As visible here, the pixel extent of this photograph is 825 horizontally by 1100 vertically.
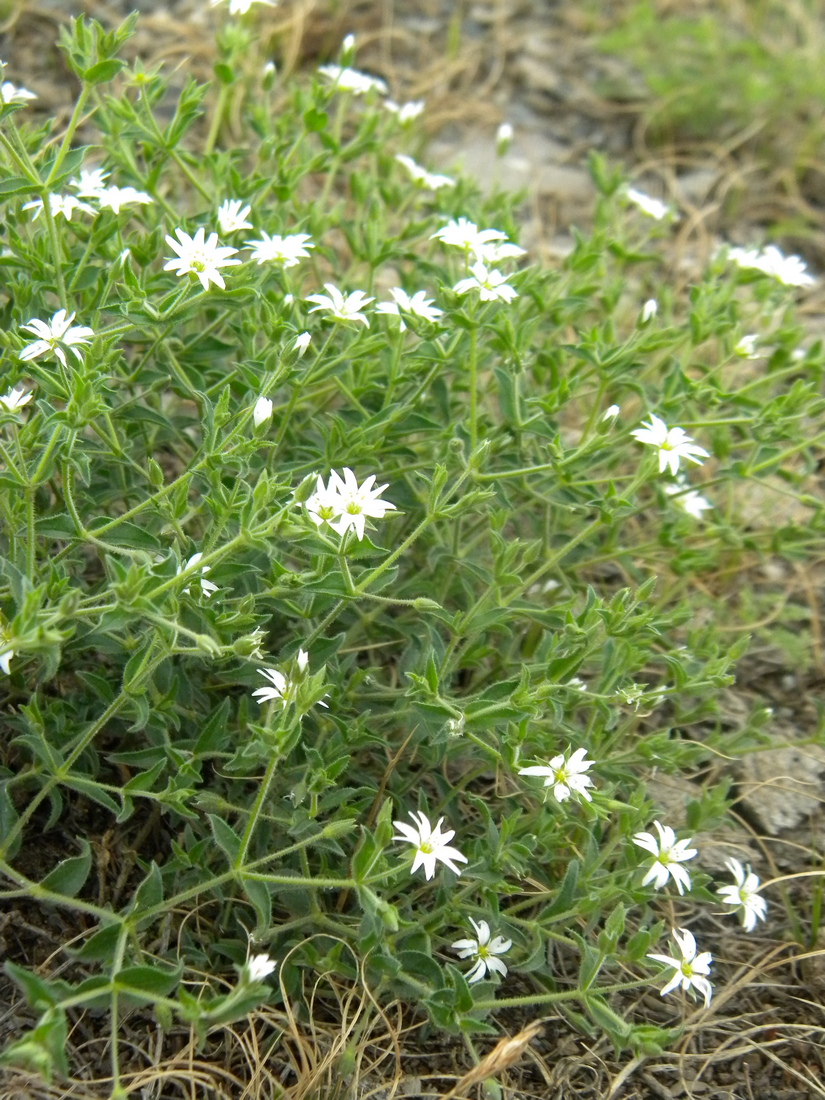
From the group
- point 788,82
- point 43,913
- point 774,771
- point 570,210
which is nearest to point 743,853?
point 774,771

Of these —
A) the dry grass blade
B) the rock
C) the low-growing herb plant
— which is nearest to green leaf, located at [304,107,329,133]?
the low-growing herb plant

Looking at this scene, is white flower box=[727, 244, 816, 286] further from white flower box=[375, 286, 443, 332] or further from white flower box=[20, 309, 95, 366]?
white flower box=[20, 309, 95, 366]

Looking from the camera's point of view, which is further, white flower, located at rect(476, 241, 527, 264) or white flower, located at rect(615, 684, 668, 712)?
white flower, located at rect(476, 241, 527, 264)

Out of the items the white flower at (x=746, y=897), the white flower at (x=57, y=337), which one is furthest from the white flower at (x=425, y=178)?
the white flower at (x=746, y=897)

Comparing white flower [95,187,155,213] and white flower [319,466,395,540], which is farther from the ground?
white flower [95,187,155,213]

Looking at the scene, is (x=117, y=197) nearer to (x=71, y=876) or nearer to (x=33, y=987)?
(x=71, y=876)

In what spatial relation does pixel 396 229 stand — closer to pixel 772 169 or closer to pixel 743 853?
pixel 772 169

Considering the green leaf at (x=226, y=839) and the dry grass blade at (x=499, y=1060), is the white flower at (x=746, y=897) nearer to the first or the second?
the dry grass blade at (x=499, y=1060)
